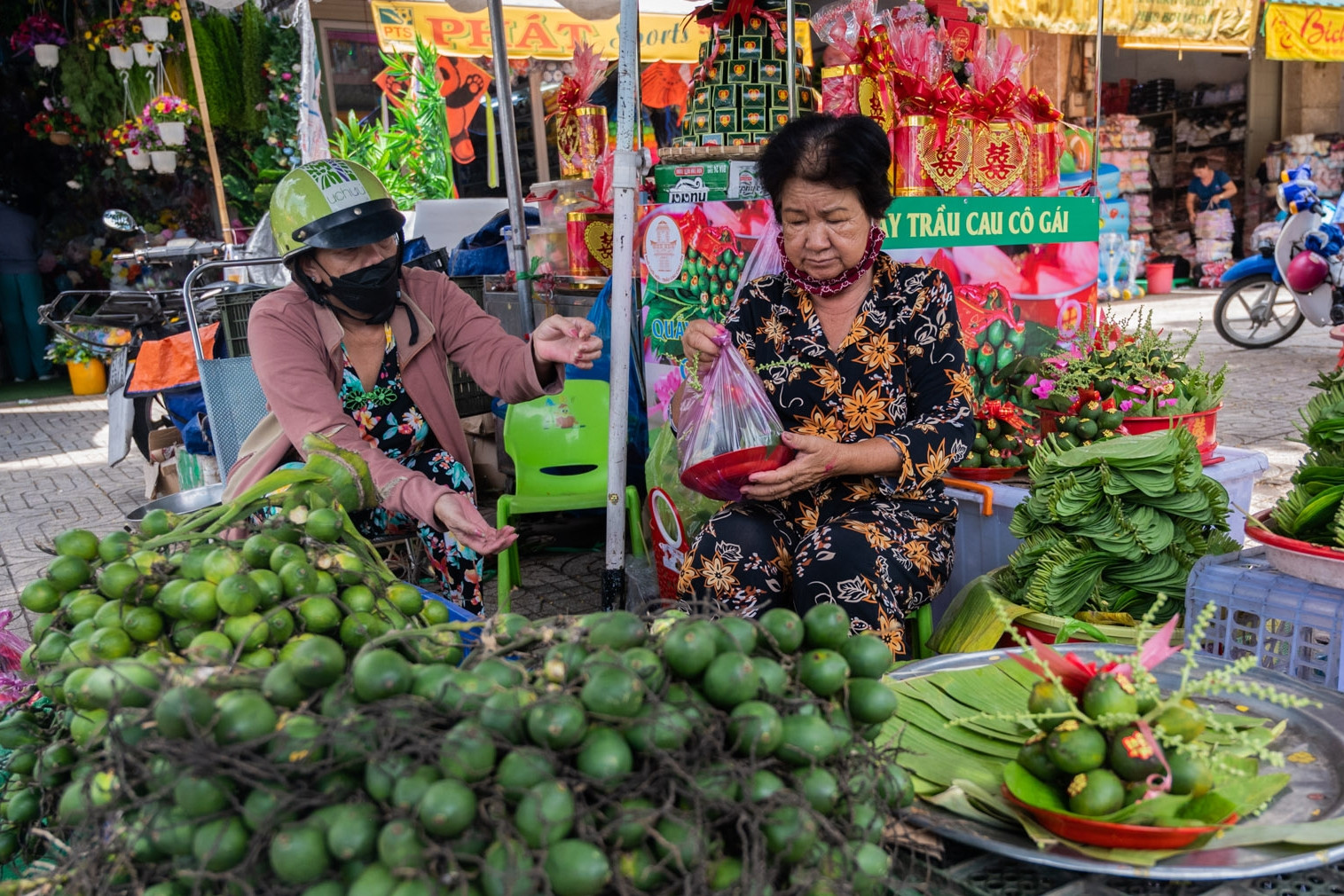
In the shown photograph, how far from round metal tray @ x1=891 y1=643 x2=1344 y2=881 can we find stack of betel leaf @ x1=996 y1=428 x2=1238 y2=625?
724 millimetres

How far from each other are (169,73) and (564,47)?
4791 mm

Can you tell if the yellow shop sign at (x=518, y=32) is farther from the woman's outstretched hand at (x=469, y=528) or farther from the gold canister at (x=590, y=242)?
the woman's outstretched hand at (x=469, y=528)

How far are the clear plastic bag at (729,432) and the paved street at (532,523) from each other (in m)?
1.67

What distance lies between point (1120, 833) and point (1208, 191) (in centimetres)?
1393

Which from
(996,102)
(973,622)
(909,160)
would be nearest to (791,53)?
(909,160)

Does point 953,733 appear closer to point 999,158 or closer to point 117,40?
point 999,158

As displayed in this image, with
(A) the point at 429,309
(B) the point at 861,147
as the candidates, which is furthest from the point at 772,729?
(A) the point at 429,309

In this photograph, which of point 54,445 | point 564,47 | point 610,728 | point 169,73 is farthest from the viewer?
point 169,73

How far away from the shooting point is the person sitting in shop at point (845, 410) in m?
2.17

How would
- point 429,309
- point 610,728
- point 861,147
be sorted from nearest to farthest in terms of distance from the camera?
point 610,728
point 861,147
point 429,309

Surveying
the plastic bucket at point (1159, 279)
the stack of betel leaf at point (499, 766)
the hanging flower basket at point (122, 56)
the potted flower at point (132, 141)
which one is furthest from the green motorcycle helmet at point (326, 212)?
the plastic bucket at point (1159, 279)

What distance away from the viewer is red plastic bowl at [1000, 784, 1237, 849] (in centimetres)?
112

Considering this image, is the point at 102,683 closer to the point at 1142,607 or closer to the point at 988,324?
the point at 1142,607

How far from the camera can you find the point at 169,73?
364 inches
